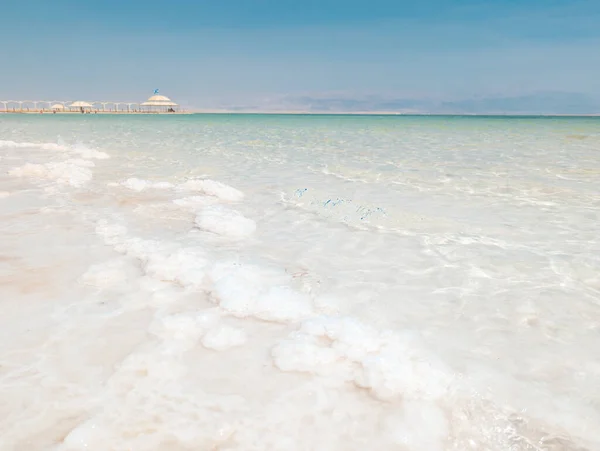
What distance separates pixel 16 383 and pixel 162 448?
93 cm

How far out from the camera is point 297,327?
2.60 metres

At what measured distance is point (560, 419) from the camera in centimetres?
189

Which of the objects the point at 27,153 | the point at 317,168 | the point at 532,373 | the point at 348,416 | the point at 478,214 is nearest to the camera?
the point at 348,416

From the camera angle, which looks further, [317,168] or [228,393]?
[317,168]

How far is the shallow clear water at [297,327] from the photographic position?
5.93 ft

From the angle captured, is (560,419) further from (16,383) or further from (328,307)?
(16,383)

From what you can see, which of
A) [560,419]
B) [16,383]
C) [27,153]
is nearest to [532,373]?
[560,419]

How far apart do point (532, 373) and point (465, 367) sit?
0.37m

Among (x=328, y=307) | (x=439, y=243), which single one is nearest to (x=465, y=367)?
(x=328, y=307)

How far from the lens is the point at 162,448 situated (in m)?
1.67

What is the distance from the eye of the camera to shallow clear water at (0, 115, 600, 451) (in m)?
1.81

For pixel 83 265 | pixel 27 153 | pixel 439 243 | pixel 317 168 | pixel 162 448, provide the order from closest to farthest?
pixel 162 448
pixel 83 265
pixel 439 243
pixel 317 168
pixel 27 153

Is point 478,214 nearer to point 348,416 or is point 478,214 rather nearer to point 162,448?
point 348,416

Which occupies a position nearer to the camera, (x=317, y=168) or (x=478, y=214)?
(x=478, y=214)
